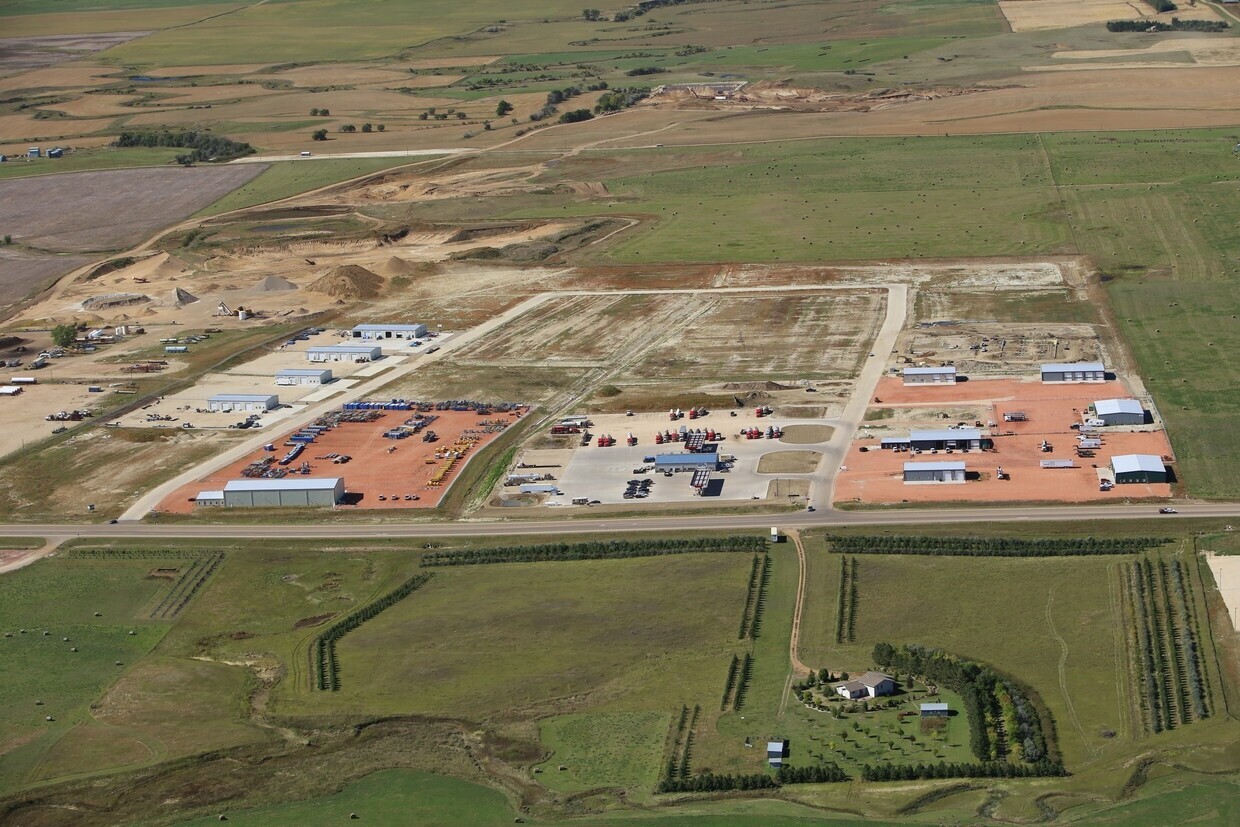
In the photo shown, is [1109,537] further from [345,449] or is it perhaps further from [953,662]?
[345,449]

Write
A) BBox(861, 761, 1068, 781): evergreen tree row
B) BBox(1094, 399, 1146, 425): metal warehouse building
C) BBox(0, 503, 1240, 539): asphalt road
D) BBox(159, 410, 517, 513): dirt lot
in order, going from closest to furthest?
BBox(861, 761, 1068, 781): evergreen tree row
BBox(0, 503, 1240, 539): asphalt road
BBox(159, 410, 517, 513): dirt lot
BBox(1094, 399, 1146, 425): metal warehouse building

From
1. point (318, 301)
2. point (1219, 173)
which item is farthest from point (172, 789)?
point (1219, 173)

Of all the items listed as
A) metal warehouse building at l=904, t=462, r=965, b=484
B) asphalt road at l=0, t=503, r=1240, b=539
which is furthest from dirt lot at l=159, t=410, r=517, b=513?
metal warehouse building at l=904, t=462, r=965, b=484

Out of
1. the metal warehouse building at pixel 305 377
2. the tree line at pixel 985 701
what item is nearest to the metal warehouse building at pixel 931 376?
the tree line at pixel 985 701

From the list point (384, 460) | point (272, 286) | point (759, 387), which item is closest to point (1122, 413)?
point (759, 387)

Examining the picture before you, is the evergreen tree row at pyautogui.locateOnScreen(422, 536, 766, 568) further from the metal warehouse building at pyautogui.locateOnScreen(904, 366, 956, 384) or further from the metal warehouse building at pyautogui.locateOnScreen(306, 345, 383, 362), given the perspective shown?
the metal warehouse building at pyautogui.locateOnScreen(306, 345, 383, 362)

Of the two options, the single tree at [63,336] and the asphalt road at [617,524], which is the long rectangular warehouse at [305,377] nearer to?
the single tree at [63,336]

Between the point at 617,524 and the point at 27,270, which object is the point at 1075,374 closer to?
the point at 617,524
